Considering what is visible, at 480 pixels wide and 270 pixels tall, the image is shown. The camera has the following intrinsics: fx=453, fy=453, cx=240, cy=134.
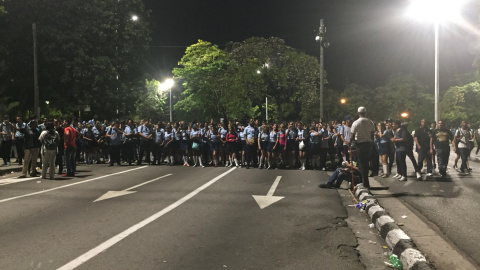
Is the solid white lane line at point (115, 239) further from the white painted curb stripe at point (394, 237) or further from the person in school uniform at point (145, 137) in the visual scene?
the person in school uniform at point (145, 137)

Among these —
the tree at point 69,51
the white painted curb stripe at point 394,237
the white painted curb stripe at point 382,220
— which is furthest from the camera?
the tree at point 69,51

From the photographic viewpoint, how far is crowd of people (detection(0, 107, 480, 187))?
597 inches

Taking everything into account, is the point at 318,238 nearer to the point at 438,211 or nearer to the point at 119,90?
the point at 438,211

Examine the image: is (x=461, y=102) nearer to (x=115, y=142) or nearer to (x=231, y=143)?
(x=231, y=143)

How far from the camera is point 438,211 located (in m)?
8.84

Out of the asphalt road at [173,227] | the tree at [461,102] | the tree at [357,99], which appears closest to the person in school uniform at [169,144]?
the asphalt road at [173,227]

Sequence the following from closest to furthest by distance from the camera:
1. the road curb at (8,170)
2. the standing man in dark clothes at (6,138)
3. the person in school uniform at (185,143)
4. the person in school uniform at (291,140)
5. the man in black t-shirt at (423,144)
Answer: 1. the man in black t-shirt at (423,144)
2. the road curb at (8,170)
3. the standing man in dark clothes at (6,138)
4. the person in school uniform at (291,140)
5. the person in school uniform at (185,143)

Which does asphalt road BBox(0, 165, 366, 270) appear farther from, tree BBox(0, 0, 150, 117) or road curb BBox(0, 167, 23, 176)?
tree BBox(0, 0, 150, 117)

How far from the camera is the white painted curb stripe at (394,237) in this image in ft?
19.8

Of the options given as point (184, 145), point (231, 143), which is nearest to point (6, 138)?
point (184, 145)

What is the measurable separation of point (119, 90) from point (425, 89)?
226 ft

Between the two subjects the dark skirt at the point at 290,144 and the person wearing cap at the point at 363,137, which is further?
the dark skirt at the point at 290,144

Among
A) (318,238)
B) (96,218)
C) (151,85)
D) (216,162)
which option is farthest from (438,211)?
(151,85)

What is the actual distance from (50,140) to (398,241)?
11.8 metres
